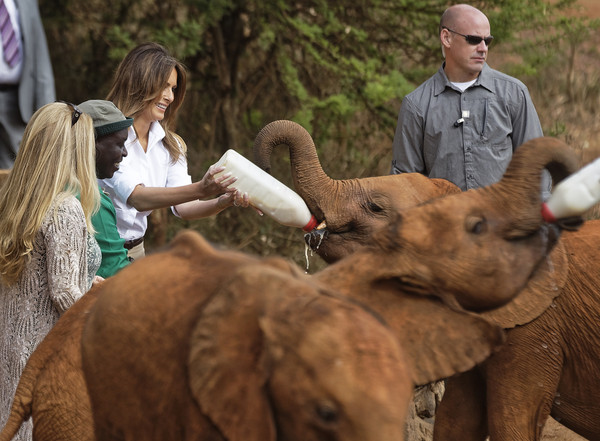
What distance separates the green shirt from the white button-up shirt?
0.36 m

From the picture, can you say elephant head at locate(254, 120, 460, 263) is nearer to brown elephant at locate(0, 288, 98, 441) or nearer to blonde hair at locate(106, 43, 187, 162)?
blonde hair at locate(106, 43, 187, 162)

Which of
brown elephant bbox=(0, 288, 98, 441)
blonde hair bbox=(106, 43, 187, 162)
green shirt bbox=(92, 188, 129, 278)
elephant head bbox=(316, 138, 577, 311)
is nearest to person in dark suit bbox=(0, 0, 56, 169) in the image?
blonde hair bbox=(106, 43, 187, 162)

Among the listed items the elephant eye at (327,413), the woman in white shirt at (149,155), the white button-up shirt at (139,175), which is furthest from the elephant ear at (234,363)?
the white button-up shirt at (139,175)

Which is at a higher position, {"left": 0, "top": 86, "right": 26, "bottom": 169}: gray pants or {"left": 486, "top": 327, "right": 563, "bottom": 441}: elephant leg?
{"left": 0, "top": 86, "right": 26, "bottom": 169}: gray pants

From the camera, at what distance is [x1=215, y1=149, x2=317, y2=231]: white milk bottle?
4.16 metres

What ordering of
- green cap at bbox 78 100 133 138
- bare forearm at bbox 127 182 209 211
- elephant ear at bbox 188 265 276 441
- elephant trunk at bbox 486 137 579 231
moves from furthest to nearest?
bare forearm at bbox 127 182 209 211
green cap at bbox 78 100 133 138
elephant trunk at bbox 486 137 579 231
elephant ear at bbox 188 265 276 441

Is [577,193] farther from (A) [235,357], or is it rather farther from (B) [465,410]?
(B) [465,410]

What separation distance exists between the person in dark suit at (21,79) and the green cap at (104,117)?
243 cm

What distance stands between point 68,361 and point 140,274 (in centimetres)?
50

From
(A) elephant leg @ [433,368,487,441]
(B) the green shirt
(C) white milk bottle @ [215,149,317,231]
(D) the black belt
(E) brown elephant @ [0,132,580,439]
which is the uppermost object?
(E) brown elephant @ [0,132,580,439]

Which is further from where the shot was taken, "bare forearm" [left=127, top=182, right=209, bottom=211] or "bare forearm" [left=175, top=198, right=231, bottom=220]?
"bare forearm" [left=175, top=198, right=231, bottom=220]

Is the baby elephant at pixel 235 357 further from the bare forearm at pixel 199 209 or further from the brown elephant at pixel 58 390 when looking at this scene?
the bare forearm at pixel 199 209

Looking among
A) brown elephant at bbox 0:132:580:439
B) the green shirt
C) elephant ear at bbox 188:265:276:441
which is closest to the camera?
elephant ear at bbox 188:265:276:441

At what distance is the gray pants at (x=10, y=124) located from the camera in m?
6.26
